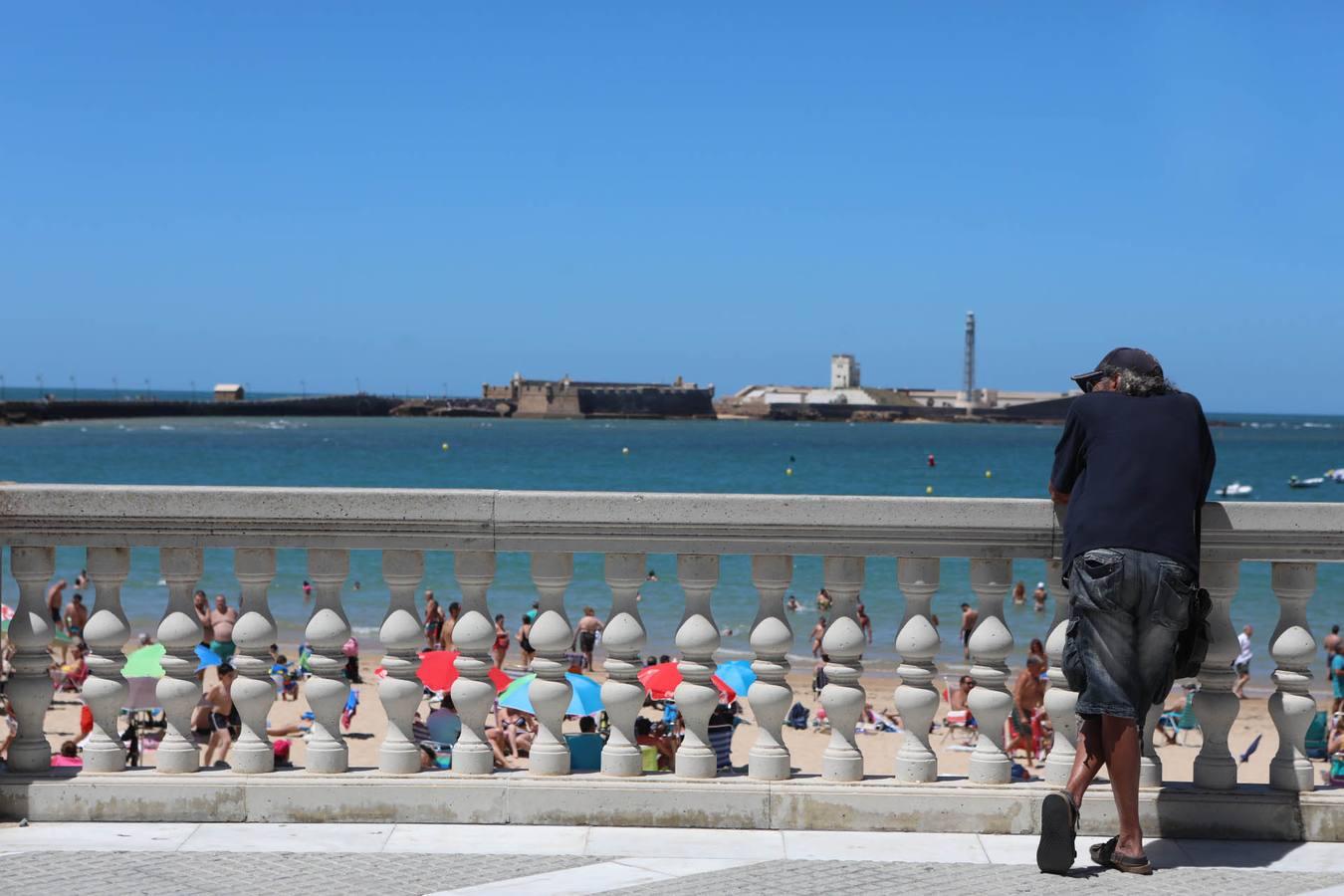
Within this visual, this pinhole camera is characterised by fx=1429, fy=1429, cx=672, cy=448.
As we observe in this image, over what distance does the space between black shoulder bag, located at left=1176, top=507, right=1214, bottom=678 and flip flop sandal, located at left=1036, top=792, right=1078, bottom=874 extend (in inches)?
23.4

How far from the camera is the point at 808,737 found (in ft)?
52.3

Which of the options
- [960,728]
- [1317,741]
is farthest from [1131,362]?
[960,728]

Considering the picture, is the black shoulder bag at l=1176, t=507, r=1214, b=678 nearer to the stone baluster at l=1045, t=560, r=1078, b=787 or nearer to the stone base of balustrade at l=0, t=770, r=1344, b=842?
the stone baluster at l=1045, t=560, r=1078, b=787

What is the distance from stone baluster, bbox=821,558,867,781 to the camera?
5.05m

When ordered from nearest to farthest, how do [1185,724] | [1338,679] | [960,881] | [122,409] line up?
[960,881]
[1185,724]
[1338,679]
[122,409]

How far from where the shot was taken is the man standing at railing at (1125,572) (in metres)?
4.54

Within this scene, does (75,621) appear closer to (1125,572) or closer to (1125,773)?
(1125,773)

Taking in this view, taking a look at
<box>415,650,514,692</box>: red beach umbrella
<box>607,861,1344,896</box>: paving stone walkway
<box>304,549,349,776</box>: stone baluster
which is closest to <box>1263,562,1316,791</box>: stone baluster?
<box>607,861,1344,896</box>: paving stone walkway

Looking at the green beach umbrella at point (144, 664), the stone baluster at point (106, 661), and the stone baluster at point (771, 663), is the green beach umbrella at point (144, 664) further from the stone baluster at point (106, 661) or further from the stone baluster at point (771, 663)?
the stone baluster at point (771, 663)

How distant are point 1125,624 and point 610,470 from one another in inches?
3577

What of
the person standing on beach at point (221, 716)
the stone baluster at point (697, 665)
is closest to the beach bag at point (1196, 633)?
the stone baluster at point (697, 665)

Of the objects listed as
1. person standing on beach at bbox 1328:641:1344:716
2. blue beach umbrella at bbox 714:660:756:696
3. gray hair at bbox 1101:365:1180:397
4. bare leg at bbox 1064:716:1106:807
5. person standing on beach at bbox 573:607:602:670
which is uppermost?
gray hair at bbox 1101:365:1180:397

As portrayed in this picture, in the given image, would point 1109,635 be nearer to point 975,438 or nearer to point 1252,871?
point 1252,871

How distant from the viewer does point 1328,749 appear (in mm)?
12891
